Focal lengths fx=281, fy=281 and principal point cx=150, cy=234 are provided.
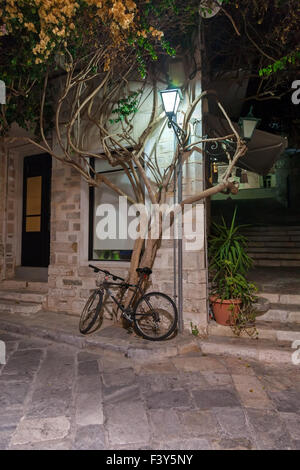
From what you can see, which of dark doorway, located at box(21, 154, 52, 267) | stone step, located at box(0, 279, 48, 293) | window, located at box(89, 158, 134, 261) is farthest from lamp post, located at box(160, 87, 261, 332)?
dark doorway, located at box(21, 154, 52, 267)

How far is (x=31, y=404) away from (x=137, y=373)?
1.10 metres

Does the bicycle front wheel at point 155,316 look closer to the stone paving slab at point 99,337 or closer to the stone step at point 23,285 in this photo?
the stone paving slab at point 99,337

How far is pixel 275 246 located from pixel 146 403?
667cm

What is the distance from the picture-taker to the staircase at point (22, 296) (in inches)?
204

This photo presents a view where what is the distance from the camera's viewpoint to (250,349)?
3.43m

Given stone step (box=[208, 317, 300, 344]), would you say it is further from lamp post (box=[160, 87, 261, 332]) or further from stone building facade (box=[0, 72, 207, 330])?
lamp post (box=[160, 87, 261, 332])

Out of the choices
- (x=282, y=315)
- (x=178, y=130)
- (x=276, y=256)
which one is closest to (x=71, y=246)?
(x=178, y=130)

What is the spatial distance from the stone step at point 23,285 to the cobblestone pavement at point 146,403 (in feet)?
7.44

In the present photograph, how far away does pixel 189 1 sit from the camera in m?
4.06

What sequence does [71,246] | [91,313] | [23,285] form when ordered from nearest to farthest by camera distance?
[91,313], [71,246], [23,285]

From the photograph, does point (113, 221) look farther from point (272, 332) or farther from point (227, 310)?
point (272, 332)

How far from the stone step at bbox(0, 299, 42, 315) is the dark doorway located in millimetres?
1219

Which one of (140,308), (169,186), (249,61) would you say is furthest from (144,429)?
(249,61)
